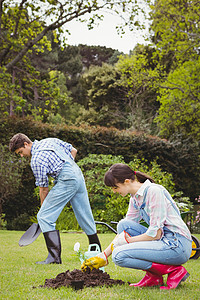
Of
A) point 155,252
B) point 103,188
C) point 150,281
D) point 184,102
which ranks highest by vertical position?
point 184,102

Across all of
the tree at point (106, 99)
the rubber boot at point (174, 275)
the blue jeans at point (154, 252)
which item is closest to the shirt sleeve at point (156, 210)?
the blue jeans at point (154, 252)

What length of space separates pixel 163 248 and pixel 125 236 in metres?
0.32

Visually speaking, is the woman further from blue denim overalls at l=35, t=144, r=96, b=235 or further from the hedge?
the hedge

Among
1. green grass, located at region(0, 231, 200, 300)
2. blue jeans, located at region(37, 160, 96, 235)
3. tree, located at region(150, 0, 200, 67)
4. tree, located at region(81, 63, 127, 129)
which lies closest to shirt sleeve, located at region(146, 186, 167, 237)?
green grass, located at region(0, 231, 200, 300)

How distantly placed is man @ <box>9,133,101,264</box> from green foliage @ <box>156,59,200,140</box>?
1024cm

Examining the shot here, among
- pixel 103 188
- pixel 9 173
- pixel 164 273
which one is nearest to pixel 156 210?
pixel 164 273

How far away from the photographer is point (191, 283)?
3.18 meters

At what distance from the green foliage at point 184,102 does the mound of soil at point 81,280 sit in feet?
37.6

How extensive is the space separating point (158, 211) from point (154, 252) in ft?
1.09

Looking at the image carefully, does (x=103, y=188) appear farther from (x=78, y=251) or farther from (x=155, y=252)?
(x=155, y=252)

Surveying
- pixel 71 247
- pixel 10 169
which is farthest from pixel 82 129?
pixel 71 247

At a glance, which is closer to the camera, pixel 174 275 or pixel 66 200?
pixel 174 275

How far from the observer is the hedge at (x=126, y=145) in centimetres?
962

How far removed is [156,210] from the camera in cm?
277
